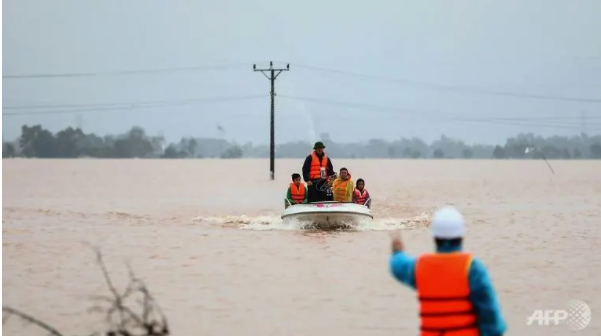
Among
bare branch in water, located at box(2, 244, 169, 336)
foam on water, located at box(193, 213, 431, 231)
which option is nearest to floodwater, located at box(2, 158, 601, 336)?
foam on water, located at box(193, 213, 431, 231)

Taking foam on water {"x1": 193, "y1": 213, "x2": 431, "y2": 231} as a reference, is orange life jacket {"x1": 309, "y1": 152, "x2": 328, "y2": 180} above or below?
above

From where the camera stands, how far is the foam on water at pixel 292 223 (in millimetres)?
23844

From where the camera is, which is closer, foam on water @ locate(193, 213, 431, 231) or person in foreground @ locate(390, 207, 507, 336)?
person in foreground @ locate(390, 207, 507, 336)

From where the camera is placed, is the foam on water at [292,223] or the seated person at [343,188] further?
the foam on water at [292,223]

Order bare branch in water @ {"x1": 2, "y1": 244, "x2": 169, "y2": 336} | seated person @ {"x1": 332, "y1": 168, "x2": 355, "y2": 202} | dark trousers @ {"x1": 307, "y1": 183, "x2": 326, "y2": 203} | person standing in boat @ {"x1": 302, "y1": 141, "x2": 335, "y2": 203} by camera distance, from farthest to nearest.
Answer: seated person @ {"x1": 332, "y1": 168, "x2": 355, "y2": 202}
dark trousers @ {"x1": 307, "y1": 183, "x2": 326, "y2": 203}
person standing in boat @ {"x1": 302, "y1": 141, "x2": 335, "y2": 203}
bare branch in water @ {"x1": 2, "y1": 244, "x2": 169, "y2": 336}

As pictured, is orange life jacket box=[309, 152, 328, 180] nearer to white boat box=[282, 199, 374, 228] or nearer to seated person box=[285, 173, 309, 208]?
white boat box=[282, 199, 374, 228]

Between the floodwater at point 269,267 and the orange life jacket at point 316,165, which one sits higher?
the orange life jacket at point 316,165

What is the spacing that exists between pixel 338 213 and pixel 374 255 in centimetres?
396

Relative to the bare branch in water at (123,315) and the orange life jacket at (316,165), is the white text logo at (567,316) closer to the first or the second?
the bare branch in water at (123,315)

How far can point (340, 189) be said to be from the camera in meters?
23.5

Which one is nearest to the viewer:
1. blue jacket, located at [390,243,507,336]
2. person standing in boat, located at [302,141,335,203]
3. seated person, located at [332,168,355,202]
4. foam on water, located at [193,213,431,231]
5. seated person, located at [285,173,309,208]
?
blue jacket, located at [390,243,507,336]

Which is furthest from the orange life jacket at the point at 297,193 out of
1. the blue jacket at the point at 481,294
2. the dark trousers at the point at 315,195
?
the blue jacket at the point at 481,294

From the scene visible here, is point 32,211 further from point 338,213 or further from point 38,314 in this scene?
point 38,314

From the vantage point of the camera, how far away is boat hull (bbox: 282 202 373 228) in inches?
898
